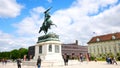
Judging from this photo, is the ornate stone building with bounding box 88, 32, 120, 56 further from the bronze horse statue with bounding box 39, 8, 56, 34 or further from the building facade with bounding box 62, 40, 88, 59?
the bronze horse statue with bounding box 39, 8, 56, 34

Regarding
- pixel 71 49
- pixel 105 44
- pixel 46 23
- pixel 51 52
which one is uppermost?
pixel 46 23

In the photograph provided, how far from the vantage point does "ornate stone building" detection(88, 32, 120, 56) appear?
81312mm

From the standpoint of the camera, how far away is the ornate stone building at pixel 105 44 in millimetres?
81312

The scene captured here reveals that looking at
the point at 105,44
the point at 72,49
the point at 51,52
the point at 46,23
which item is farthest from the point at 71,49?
the point at 51,52

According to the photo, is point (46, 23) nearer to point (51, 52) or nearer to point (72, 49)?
point (51, 52)

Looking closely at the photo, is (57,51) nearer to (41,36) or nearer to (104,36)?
(41,36)

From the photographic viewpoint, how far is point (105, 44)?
282 feet

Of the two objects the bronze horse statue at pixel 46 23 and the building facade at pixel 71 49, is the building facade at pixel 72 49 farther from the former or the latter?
the bronze horse statue at pixel 46 23

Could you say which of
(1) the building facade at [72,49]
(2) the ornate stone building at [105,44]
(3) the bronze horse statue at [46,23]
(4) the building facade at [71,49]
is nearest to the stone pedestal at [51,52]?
(3) the bronze horse statue at [46,23]

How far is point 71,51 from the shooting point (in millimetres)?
109125

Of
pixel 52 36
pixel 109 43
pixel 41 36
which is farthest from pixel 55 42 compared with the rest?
pixel 109 43

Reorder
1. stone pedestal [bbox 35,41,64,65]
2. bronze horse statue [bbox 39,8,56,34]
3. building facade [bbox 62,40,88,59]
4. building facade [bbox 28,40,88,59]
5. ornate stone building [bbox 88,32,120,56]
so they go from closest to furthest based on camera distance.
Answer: stone pedestal [bbox 35,41,64,65] < bronze horse statue [bbox 39,8,56,34] < ornate stone building [bbox 88,32,120,56] < building facade [bbox 62,40,88,59] < building facade [bbox 28,40,88,59]

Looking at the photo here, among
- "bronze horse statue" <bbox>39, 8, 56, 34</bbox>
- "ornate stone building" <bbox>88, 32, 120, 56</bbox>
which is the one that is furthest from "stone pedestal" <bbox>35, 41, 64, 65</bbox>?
"ornate stone building" <bbox>88, 32, 120, 56</bbox>

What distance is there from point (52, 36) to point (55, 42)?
50.5 inches
